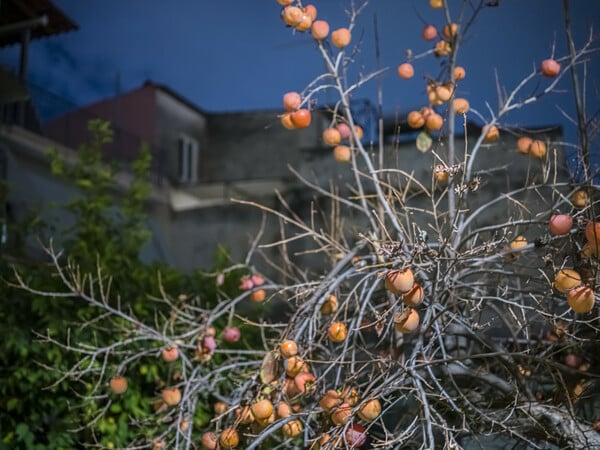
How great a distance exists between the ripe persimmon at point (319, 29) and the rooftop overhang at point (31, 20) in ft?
27.5

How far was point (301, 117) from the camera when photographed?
2.88m

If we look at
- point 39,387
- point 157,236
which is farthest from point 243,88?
point 39,387

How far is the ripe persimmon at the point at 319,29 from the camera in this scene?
10.1 ft

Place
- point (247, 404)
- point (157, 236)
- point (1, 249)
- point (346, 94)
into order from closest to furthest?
point (247, 404) → point (346, 94) → point (1, 249) → point (157, 236)

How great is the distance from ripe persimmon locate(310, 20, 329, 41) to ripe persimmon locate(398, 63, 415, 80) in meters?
0.47

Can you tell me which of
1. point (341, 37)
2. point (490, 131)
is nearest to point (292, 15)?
point (341, 37)

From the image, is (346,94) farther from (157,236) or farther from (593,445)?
(157,236)

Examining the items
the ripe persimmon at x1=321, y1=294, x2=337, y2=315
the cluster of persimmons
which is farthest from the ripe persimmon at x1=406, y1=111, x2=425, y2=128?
the ripe persimmon at x1=321, y1=294, x2=337, y2=315

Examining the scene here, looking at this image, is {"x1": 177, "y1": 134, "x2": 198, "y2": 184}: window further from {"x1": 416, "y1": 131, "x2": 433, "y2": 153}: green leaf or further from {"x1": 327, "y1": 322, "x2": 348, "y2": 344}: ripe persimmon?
{"x1": 327, "y1": 322, "x2": 348, "y2": 344}: ripe persimmon

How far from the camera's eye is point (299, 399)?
2.90 metres

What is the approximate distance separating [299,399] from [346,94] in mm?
1314

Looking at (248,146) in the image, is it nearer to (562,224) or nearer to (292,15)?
(292,15)

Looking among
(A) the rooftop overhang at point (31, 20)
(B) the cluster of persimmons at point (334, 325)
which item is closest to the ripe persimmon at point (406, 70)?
(B) the cluster of persimmons at point (334, 325)

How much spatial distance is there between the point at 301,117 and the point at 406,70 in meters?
0.76
